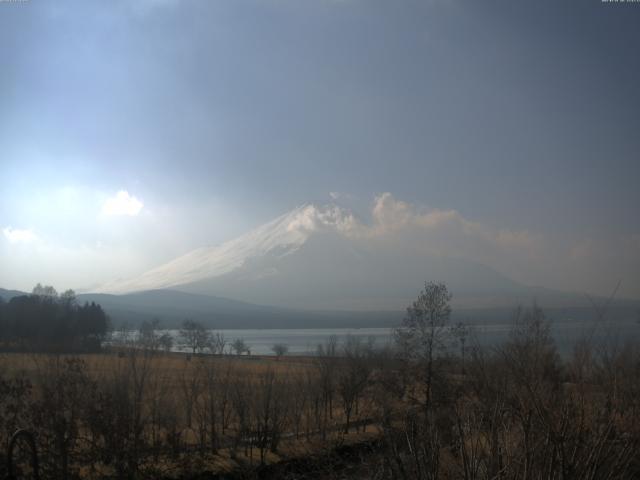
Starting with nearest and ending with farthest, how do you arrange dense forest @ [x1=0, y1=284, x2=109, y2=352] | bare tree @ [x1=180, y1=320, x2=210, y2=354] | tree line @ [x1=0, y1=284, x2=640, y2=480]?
tree line @ [x1=0, y1=284, x2=640, y2=480] < dense forest @ [x1=0, y1=284, x2=109, y2=352] < bare tree @ [x1=180, y1=320, x2=210, y2=354]

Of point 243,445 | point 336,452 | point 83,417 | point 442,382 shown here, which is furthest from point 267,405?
point 442,382

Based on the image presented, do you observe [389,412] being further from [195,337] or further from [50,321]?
[195,337]

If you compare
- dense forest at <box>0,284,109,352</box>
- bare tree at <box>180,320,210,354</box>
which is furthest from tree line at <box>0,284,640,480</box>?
bare tree at <box>180,320,210,354</box>

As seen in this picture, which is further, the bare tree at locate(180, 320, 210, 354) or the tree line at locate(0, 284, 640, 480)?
the bare tree at locate(180, 320, 210, 354)

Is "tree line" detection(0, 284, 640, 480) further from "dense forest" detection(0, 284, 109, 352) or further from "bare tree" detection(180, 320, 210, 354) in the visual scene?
"bare tree" detection(180, 320, 210, 354)

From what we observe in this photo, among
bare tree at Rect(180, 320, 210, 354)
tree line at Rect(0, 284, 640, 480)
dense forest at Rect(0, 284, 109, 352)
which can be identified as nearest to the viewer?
tree line at Rect(0, 284, 640, 480)

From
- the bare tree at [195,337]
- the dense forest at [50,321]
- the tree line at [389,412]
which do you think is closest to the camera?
the tree line at [389,412]

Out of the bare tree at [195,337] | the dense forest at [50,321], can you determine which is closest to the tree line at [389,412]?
the dense forest at [50,321]

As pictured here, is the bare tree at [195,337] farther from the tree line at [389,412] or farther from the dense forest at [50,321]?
the tree line at [389,412]

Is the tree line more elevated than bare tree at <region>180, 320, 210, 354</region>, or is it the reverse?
the tree line

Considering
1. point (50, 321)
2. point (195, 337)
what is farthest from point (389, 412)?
point (195, 337)

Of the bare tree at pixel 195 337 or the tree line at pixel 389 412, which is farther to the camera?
the bare tree at pixel 195 337

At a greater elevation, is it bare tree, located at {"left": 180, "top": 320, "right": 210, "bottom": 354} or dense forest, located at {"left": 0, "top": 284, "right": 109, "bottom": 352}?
dense forest, located at {"left": 0, "top": 284, "right": 109, "bottom": 352}

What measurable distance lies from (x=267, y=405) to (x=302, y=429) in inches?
212
